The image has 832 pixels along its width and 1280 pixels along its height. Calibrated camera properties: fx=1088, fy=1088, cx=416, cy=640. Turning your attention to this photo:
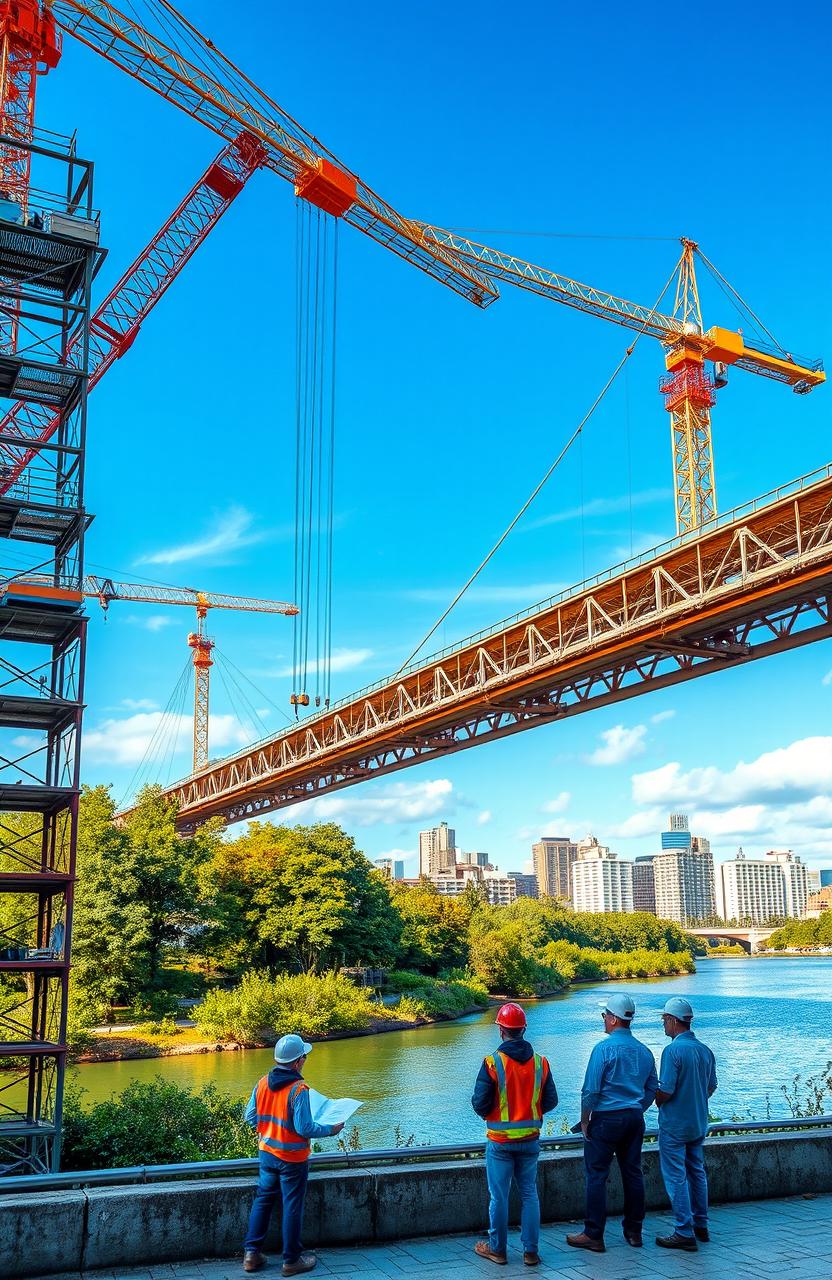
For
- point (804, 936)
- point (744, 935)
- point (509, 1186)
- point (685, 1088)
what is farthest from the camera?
point (744, 935)

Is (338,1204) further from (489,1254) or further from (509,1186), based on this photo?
(509,1186)

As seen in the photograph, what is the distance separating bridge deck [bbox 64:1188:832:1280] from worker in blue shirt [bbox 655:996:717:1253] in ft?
0.90

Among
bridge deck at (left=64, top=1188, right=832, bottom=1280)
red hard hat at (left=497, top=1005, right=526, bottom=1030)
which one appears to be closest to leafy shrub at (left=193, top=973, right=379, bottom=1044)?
bridge deck at (left=64, top=1188, right=832, bottom=1280)

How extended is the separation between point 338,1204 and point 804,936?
143m

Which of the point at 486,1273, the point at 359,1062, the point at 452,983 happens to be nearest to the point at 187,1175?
the point at 486,1273

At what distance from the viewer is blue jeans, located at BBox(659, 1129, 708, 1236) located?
263 inches

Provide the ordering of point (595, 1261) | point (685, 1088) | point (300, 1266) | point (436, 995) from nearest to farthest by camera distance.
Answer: point (300, 1266) < point (595, 1261) < point (685, 1088) < point (436, 995)

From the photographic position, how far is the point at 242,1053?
34.5 metres

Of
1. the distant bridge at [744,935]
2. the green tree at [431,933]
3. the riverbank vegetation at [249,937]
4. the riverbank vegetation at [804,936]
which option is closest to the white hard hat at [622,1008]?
the riverbank vegetation at [249,937]

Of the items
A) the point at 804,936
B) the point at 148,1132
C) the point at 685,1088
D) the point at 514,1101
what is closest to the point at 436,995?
the point at 148,1132

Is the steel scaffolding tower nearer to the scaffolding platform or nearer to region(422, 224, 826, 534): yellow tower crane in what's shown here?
the scaffolding platform

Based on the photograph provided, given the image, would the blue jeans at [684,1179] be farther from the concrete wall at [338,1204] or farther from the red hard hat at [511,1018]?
the red hard hat at [511,1018]

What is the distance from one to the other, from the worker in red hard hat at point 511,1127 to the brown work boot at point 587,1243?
42cm

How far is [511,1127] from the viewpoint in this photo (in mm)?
6418
